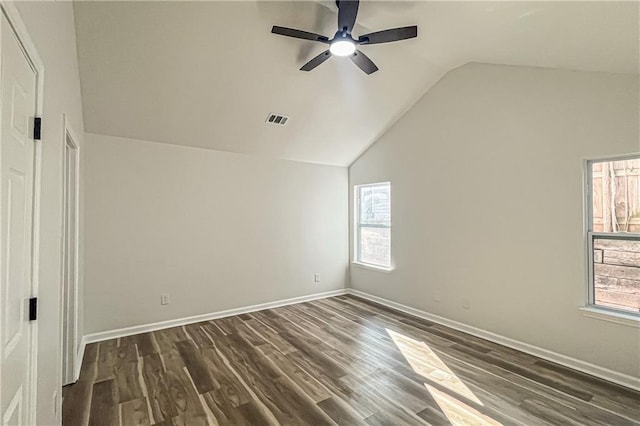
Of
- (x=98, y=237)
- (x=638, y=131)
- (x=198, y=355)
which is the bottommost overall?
(x=198, y=355)

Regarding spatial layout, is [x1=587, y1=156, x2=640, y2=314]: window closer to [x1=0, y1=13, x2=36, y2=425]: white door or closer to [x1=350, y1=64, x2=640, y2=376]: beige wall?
[x1=350, y1=64, x2=640, y2=376]: beige wall

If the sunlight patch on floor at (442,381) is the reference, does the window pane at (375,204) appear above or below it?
above

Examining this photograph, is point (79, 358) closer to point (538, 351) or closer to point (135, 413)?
point (135, 413)

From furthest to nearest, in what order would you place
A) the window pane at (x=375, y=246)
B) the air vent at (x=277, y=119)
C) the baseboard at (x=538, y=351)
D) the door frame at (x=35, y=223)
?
the window pane at (x=375, y=246) < the air vent at (x=277, y=119) < the baseboard at (x=538, y=351) < the door frame at (x=35, y=223)

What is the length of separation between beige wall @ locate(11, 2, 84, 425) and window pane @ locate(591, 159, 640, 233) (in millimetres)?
4138

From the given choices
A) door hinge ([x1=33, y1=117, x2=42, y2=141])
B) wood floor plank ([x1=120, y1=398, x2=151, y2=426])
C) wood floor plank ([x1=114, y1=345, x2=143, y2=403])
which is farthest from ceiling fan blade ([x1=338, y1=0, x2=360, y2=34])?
wood floor plank ([x1=114, y1=345, x2=143, y2=403])

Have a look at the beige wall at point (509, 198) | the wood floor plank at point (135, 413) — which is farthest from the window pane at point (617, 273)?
the wood floor plank at point (135, 413)

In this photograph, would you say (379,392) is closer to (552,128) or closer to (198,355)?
(198,355)

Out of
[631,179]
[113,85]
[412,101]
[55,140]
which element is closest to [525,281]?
[631,179]

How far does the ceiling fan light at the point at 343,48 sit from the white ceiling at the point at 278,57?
44 cm

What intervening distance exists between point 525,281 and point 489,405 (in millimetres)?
1486

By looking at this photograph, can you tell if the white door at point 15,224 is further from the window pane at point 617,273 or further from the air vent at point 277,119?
the window pane at point 617,273

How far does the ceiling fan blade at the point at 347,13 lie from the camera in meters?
2.22

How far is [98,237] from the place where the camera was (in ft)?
11.6
